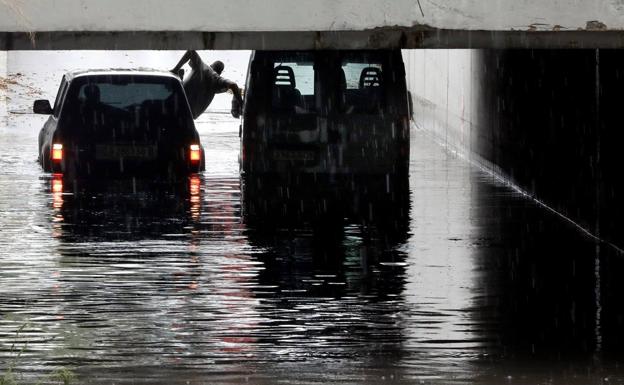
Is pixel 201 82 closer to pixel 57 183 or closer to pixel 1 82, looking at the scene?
pixel 1 82

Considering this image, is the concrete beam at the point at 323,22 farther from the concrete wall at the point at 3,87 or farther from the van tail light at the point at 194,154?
the concrete wall at the point at 3,87

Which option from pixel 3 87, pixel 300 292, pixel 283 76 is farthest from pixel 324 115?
pixel 3 87

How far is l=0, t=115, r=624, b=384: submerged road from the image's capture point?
9188 mm

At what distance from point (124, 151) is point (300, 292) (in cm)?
666

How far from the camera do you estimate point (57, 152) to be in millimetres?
18234

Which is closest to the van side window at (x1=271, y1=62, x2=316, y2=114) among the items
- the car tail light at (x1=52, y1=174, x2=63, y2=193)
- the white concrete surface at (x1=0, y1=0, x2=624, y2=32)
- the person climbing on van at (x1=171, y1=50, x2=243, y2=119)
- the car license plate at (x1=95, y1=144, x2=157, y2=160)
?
the car license plate at (x1=95, y1=144, x2=157, y2=160)

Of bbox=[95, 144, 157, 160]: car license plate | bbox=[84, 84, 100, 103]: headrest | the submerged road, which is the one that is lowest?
the submerged road

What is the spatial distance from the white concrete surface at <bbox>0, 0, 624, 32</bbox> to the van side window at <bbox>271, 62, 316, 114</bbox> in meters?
9.07

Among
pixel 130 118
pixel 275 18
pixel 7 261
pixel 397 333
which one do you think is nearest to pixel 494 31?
pixel 275 18

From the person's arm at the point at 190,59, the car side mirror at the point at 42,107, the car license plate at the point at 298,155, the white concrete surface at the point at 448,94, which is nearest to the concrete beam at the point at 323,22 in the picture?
the car license plate at the point at 298,155

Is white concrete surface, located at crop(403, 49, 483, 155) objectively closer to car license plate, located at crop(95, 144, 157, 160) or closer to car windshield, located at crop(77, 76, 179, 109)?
car license plate, located at crop(95, 144, 157, 160)

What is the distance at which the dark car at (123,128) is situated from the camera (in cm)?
1783

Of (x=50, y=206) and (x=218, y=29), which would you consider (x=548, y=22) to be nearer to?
(x=218, y=29)

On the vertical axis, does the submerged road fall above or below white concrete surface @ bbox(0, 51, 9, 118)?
below
